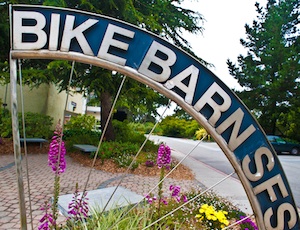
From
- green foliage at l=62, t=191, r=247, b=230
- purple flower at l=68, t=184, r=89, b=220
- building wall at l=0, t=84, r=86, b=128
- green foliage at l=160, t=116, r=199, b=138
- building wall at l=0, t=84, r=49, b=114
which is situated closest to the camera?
purple flower at l=68, t=184, r=89, b=220

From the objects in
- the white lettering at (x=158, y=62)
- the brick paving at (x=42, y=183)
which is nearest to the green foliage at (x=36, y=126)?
the brick paving at (x=42, y=183)

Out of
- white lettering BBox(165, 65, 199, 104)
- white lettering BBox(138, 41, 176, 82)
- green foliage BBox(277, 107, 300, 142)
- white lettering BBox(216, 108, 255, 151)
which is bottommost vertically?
green foliage BBox(277, 107, 300, 142)

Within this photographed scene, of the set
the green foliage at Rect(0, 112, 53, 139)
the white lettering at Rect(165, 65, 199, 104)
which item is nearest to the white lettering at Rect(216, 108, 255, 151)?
the white lettering at Rect(165, 65, 199, 104)

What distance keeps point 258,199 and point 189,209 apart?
86.0 inches

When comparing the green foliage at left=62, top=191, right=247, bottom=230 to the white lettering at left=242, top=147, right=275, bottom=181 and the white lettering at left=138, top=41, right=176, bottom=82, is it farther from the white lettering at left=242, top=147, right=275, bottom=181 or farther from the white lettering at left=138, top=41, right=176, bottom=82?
the white lettering at left=138, top=41, right=176, bottom=82

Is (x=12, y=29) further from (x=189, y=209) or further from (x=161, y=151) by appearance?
(x=189, y=209)

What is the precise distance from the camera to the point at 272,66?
66.9ft

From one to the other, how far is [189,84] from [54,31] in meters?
0.98

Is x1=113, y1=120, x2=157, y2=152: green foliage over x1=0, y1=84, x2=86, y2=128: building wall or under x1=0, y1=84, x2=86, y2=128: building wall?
under

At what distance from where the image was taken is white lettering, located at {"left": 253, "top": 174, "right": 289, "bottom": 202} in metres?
1.54

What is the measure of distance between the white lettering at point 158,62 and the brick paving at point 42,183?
9.29 ft

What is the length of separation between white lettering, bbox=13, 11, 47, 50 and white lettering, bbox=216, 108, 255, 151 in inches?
53.0

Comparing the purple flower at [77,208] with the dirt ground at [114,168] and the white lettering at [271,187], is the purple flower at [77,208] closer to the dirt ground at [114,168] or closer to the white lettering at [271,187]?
the white lettering at [271,187]

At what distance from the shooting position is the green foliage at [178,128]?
97.8 ft
